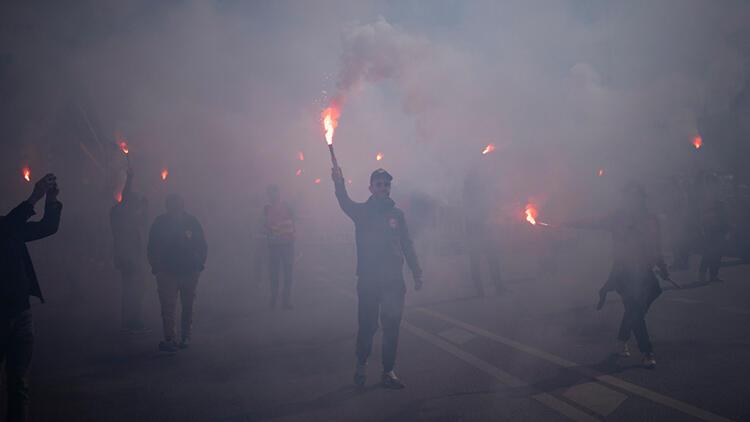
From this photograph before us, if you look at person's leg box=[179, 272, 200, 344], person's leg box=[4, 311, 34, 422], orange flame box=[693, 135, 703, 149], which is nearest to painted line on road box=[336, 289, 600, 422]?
person's leg box=[179, 272, 200, 344]

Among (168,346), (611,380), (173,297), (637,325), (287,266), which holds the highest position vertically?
(287,266)

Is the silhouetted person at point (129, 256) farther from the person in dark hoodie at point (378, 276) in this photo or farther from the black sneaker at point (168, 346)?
the person in dark hoodie at point (378, 276)

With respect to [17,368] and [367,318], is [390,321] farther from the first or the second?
[17,368]

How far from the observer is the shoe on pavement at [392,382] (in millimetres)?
4121

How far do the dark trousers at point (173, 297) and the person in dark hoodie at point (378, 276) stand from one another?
236cm

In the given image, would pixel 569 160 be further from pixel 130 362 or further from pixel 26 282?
pixel 26 282

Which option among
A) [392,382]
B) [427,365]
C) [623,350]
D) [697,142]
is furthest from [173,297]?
[697,142]

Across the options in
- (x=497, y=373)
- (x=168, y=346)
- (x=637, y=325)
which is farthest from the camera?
(x=168, y=346)

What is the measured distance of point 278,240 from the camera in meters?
7.89

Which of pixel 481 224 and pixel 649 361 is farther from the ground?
pixel 481 224

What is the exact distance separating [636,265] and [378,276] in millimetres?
2431

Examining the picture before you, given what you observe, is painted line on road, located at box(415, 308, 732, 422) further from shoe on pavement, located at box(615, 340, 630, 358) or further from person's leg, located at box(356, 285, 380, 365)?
person's leg, located at box(356, 285, 380, 365)

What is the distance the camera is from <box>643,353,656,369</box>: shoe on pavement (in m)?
4.36

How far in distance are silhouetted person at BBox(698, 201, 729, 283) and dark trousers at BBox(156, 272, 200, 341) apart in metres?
8.29
